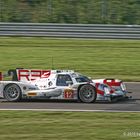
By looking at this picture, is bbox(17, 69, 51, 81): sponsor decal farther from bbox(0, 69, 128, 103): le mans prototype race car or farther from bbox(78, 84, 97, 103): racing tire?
bbox(78, 84, 97, 103): racing tire

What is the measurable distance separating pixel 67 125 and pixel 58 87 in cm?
385

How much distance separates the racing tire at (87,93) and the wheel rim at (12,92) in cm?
→ 174

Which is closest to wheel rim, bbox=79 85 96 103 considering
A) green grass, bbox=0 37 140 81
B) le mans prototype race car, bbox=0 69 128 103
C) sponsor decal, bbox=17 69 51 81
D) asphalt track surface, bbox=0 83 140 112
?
le mans prototype race car, bbox=0 69 128 103

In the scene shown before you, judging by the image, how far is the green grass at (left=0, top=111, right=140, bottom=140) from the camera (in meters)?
10.4

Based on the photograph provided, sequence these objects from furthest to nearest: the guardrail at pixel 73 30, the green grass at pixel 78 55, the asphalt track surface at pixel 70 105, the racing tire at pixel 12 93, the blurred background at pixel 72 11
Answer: the blurred background at pixel 72 11 → the guardrail at pixel 73 30 → the green grass at pixel 78 55 → the racing tire at pixel 12 93 → the asphalt track surface at pixel 70 105

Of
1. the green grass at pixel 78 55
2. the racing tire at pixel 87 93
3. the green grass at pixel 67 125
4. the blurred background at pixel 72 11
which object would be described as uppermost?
the blurred background at pixel 72 11

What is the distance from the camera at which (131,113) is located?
13359 millimetres

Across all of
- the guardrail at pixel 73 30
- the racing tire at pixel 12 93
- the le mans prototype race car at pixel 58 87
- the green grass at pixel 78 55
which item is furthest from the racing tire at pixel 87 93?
the guardrail at pixel 73 30

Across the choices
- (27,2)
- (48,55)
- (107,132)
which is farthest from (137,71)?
(27,2)

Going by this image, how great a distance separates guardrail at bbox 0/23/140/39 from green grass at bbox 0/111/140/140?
1561 cm

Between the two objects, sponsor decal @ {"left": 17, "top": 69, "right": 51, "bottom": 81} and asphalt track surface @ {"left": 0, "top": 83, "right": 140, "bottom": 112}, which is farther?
sponsor decal @ {"left": 17, "top": 69, "right": 51, "bottom": 81}

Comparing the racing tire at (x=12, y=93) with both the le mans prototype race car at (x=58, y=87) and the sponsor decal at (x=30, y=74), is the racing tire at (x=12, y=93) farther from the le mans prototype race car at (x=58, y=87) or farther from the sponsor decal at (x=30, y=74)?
the sponsor decal at (x=30, y=74)

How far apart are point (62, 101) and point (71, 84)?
26.4 inches

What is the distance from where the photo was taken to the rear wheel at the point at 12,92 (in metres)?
15.6
